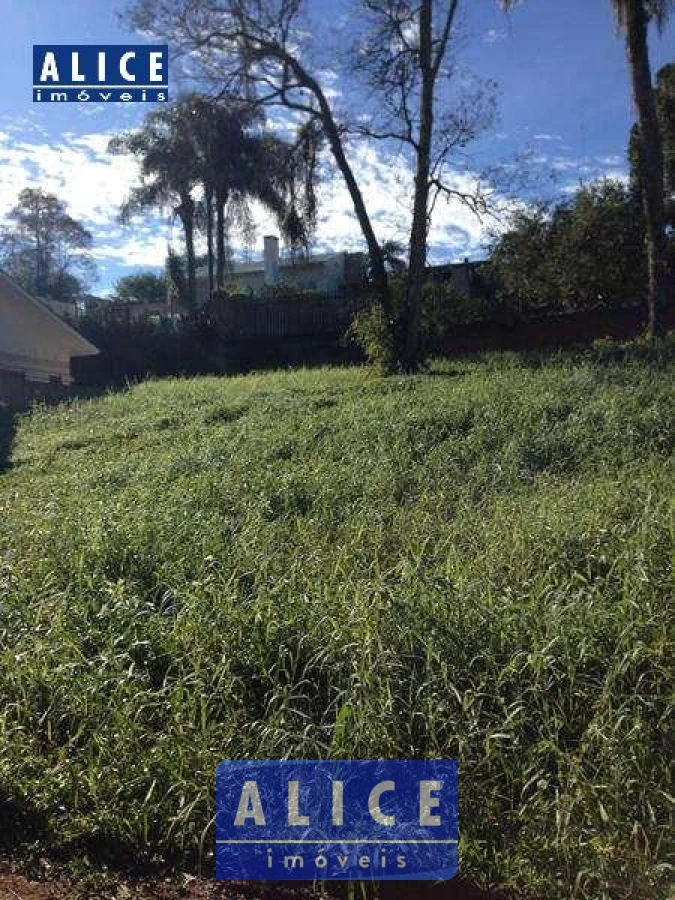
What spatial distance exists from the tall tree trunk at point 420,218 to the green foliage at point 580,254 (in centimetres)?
251

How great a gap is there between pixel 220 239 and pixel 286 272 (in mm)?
6995

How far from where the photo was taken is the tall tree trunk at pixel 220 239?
94.6 ft

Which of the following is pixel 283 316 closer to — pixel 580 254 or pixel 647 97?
pixel 580 254

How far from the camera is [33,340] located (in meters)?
23.2

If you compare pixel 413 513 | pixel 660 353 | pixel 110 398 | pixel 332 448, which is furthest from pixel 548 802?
pixel 110 398

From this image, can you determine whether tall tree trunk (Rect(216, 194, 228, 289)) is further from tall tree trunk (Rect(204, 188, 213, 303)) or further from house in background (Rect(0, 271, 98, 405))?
house in background (Rect(0, 271, 98, 405))

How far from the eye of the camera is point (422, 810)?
2.78m

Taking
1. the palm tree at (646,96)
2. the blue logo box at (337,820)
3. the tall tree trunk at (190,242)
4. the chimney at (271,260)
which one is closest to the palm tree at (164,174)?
the tall tree trunk at (190,242)

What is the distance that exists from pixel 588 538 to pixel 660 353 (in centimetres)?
792

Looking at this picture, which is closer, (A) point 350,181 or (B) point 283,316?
(A) point 350,181

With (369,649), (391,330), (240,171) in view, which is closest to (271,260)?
(240,171)

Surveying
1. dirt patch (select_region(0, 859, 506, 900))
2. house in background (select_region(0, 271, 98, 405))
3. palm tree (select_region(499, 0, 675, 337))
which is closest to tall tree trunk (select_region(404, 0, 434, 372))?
palm tree (select_region(499, 0, 675, 337))

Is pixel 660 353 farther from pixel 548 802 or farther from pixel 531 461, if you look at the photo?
pixel 548 802

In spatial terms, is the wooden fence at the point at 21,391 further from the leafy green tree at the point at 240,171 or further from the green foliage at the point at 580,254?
the green foliage at the point at 580,254
